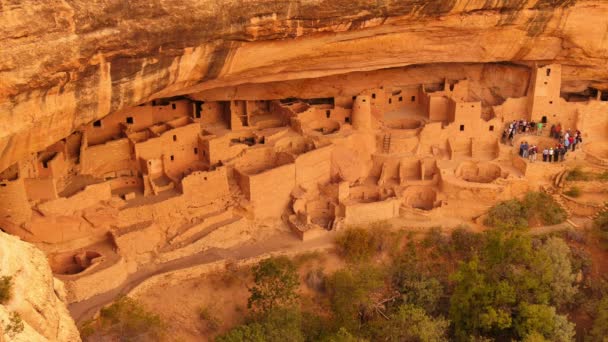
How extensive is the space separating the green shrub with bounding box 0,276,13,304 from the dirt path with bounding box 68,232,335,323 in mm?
6724

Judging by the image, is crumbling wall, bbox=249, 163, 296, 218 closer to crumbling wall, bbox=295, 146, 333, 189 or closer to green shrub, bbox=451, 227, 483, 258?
crumbling wall, bbox=295, 146, 333, 189

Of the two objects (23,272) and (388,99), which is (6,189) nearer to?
(23,272)

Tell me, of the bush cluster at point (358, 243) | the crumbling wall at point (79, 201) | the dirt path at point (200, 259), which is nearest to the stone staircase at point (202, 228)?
the dirt path at point (200, 259)

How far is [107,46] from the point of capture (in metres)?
8.81

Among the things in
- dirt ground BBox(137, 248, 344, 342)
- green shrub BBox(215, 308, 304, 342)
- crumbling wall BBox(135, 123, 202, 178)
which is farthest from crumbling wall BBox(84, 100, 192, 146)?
green shrub BBox(215, 308, 304, 342)

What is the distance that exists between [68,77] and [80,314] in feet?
14.6

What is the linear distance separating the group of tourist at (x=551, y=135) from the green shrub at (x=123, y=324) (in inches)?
366

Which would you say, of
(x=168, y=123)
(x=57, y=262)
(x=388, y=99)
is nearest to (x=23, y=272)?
(x=57, y=262)

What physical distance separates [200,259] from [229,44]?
443 centimetres

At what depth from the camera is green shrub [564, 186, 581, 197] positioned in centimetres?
1495

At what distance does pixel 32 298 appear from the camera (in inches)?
188

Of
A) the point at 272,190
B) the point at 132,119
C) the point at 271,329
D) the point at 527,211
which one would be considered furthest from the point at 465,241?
the point at 132,119

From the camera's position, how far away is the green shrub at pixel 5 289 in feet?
14.8

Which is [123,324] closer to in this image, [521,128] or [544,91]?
[521,128]
